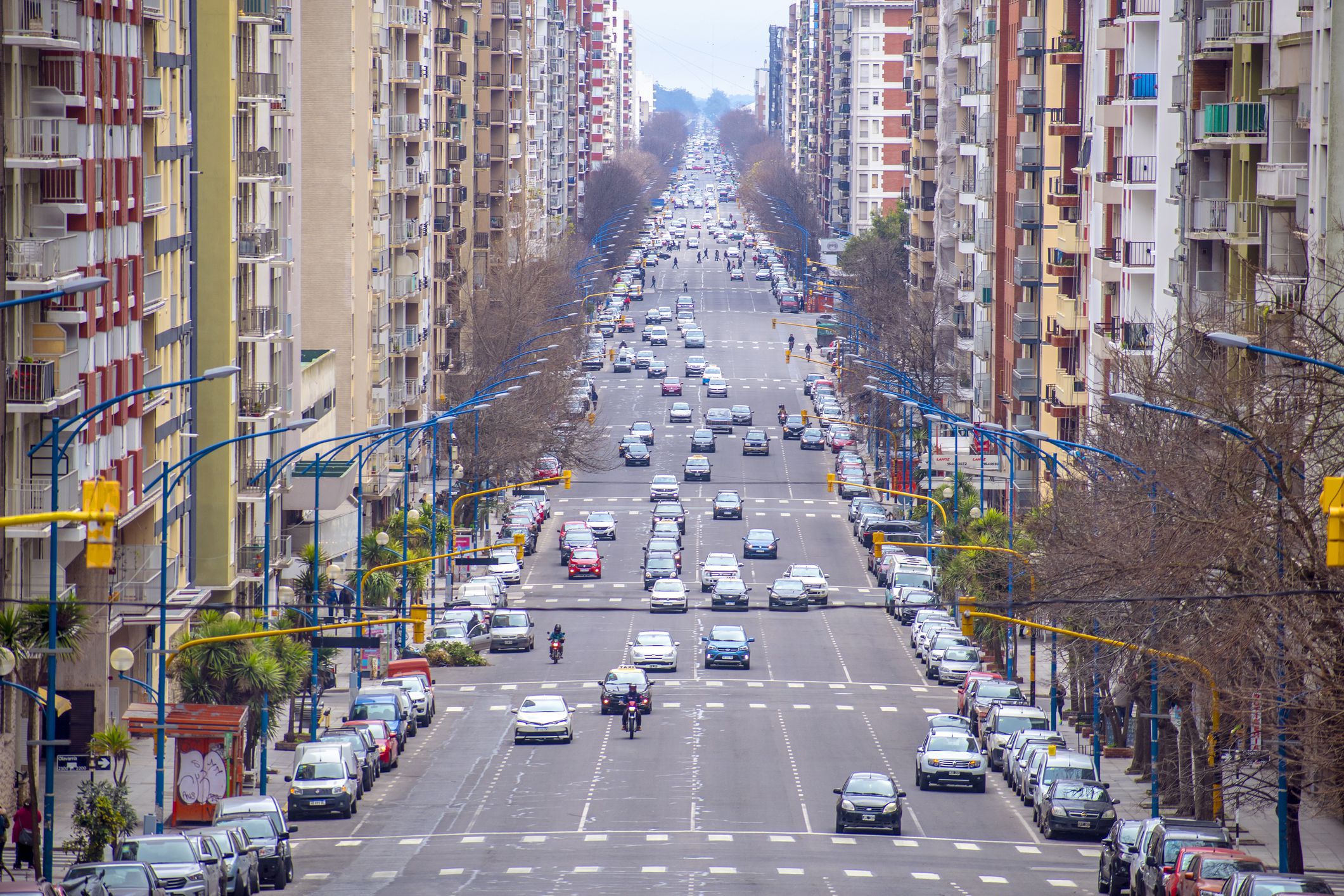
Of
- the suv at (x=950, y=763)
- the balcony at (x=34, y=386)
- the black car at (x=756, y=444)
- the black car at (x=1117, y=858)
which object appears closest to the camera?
the black car at (x=1117, y=858)

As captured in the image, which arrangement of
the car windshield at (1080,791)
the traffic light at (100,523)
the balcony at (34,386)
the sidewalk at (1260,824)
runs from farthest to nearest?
1. the balcony at (34,386)
2. the car windshield at (1080,791)
3. the sidewalk at (1260,824)
4. the traffic light at (100,523)

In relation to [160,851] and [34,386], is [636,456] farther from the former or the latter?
[160,851]

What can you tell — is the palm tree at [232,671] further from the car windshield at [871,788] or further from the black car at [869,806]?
the car windshield at [871,788]

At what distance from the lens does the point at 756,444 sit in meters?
123

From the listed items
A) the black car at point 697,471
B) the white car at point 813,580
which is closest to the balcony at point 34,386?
the white car at point 813,580

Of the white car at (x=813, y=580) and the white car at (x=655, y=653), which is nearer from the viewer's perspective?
the white car at (x=655, y=653)

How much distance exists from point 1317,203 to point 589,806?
20.4 metres

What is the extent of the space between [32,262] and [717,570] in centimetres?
3969

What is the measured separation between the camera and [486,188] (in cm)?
14900

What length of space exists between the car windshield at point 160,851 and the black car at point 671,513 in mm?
62058

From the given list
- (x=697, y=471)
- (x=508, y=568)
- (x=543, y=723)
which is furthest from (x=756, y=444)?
(x=543, y=723)

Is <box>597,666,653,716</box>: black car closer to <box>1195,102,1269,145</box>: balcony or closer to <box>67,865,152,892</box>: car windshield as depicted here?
<box>1195,102,1269,145</box>: balcony

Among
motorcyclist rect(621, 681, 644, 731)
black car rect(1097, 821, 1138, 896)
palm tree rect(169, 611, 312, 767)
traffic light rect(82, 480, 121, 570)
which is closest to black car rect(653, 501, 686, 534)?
Answer: motorcyclist rect(621, 681, 644, 731)

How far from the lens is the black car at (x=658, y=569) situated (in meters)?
86.2
